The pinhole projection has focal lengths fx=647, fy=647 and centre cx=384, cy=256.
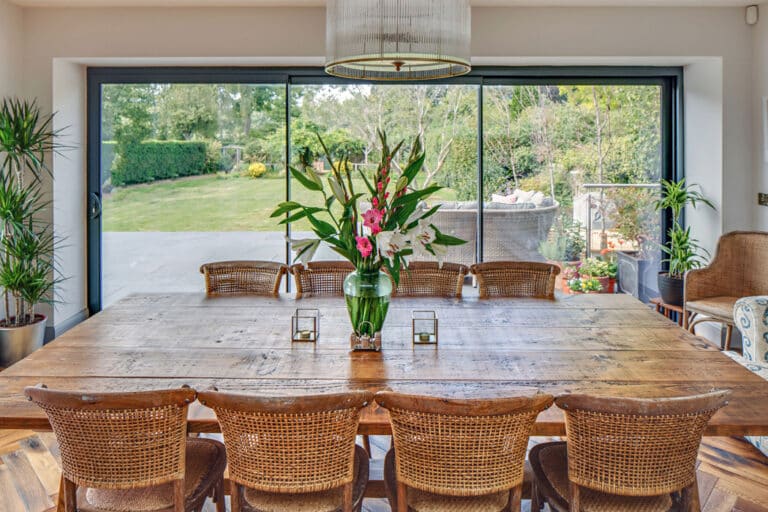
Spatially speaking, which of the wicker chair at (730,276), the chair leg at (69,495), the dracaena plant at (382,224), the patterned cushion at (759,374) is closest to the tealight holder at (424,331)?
the dracaena plant at (382,224)

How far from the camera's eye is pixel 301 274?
10.7 ft

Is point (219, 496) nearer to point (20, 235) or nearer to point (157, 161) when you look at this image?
point (20, 235)

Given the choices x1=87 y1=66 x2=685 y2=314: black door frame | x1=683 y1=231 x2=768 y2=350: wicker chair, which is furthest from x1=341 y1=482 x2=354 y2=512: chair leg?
x1=87 y1=66 x2=685 y2=314: black door frame

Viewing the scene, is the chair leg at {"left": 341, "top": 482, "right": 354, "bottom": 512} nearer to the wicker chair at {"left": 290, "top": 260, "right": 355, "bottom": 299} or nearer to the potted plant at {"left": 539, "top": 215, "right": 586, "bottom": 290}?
the wicker chair at {"left": 290, "top": 260, "right": 355, "bottom": 299}

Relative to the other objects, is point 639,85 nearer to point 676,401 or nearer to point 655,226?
point 655,226

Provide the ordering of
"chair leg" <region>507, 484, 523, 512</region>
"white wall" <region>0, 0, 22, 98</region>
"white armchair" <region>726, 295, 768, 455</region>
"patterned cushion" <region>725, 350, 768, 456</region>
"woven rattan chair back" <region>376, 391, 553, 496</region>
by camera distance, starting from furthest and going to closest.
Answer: "white wall" <region>0, 0, 22, 98</region>
"white armchair" <region>726, 295, 768, 455</region>
"patterned cushion" <region>725, 350, 768, 456</region>
"chair leg" <region>507, 484, 523, 512</region>
"woven rattan chair back" <region>376, 391, 553, 496</region>

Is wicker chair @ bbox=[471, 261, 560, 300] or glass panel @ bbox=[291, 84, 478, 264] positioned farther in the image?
glass panel @ bbox=[291, 84, 478, 264]

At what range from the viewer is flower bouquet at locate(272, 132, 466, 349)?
2121 millimetres

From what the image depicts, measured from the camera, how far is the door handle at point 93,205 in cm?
512

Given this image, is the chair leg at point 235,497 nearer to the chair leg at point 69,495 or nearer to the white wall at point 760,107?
the chair leg at point 69,495

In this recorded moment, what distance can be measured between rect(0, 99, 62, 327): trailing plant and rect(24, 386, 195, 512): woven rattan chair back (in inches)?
117

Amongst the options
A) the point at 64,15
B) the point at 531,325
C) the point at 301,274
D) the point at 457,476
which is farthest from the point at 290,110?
the point at 457,476

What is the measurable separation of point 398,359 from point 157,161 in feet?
12.2

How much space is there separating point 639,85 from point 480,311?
321 cm
